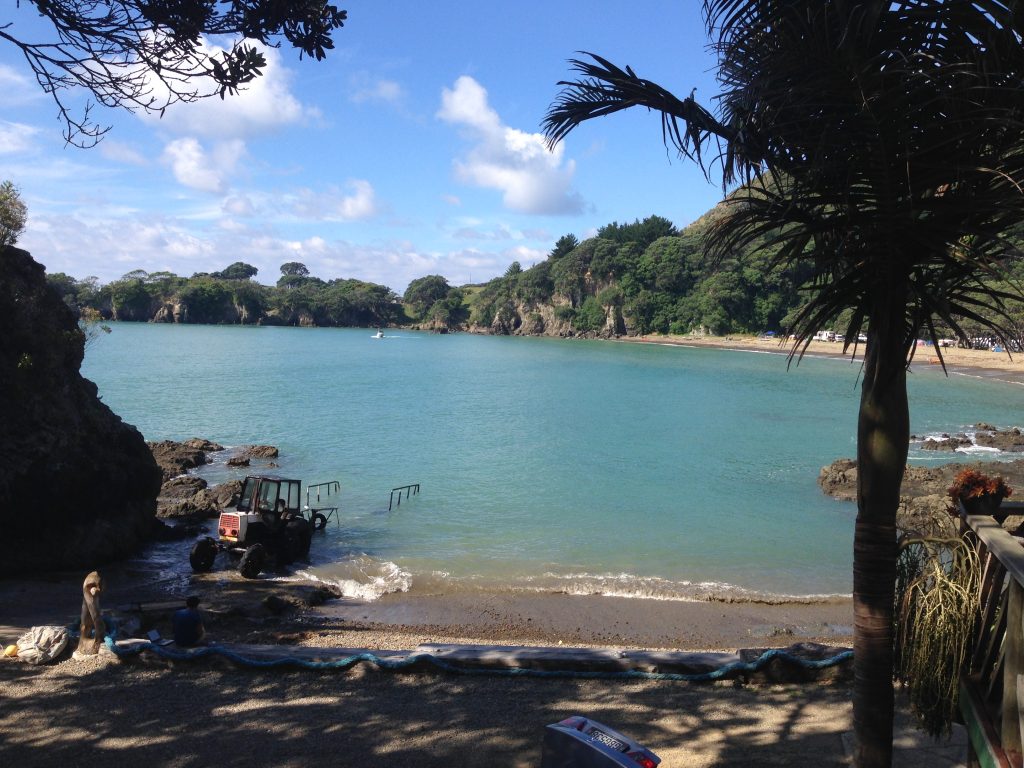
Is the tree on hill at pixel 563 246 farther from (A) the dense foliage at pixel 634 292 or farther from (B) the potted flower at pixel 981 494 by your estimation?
(B) the potted flower at pixel 981 494

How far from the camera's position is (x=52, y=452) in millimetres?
16391

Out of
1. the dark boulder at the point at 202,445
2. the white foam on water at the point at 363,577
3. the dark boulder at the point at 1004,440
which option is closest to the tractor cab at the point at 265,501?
the white foam on water at the point at 363,577

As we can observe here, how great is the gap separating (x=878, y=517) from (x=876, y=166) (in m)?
1.91

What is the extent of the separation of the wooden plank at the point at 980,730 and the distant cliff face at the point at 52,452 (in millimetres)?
16321

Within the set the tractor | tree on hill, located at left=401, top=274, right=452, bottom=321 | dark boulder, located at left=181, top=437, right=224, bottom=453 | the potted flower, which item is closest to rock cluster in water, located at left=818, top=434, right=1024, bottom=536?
the tractor

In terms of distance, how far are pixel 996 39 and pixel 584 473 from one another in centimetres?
2596

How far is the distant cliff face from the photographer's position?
52.3 feet

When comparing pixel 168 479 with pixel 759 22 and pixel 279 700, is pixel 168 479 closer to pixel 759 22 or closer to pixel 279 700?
pixel 279 700

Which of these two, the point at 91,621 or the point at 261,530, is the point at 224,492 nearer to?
the point at 261,530

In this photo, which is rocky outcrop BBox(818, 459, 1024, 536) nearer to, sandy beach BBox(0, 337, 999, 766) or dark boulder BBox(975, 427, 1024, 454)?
dark boulder BBox(975, 427, 1024, 454)

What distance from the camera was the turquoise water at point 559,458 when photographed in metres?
18.3

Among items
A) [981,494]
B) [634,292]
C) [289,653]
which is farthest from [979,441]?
[634,292]

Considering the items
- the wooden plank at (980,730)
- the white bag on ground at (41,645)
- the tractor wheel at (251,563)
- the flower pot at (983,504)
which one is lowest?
the tractor wheel at (251,563)

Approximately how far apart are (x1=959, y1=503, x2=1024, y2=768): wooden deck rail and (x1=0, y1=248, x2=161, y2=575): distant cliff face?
16.4 metres
